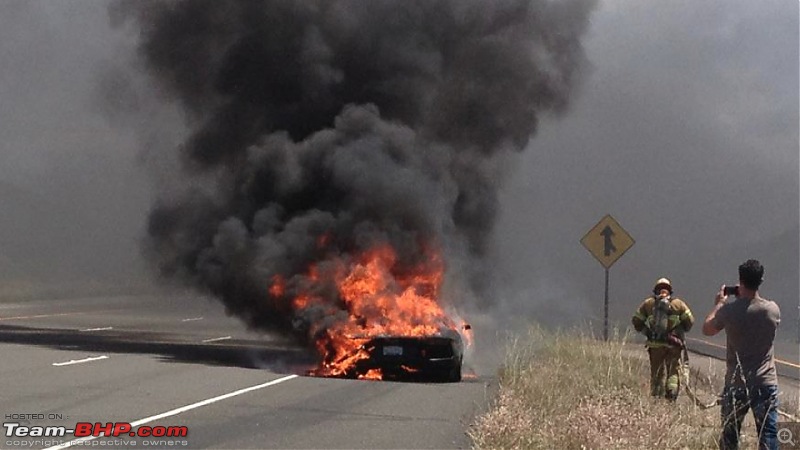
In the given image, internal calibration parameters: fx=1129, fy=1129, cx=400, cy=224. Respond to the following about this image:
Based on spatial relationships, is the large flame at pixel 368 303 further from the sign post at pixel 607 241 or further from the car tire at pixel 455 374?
the sign post at pixel 607 241

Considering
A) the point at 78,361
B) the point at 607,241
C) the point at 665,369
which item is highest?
the point at 607,241

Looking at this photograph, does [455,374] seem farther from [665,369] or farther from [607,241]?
[607,241]

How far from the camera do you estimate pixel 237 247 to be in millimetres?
22078

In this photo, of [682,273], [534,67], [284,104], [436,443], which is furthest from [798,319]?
[436,443]

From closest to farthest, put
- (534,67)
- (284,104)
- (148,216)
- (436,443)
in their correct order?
(436,443)
(284,104)
(148,216)
(534,67)

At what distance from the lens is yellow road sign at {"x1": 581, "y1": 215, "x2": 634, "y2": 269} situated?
24328 mm

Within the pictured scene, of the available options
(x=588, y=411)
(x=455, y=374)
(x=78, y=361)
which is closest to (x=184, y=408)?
(x=588, y=411)

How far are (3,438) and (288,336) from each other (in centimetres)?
1152

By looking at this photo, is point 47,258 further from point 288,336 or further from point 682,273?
point 288,336

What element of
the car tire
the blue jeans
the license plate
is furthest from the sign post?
the blue jeans

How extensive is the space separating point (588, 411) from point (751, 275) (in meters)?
2.78

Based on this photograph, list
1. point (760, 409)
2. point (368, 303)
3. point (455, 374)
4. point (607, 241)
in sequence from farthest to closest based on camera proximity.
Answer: point (607, 241) < point (368, 303) < point (455, 374) < point (760, 409)

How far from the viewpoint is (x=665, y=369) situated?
1406 cm

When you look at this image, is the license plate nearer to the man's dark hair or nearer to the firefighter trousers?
the firefighter trousers
